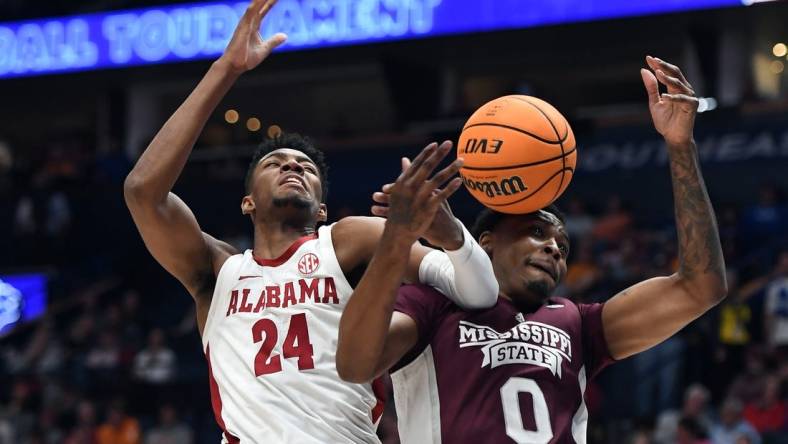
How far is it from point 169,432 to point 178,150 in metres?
8.69

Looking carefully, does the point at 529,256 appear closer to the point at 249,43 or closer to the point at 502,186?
the point at 502,186

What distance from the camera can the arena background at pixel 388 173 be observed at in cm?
1195

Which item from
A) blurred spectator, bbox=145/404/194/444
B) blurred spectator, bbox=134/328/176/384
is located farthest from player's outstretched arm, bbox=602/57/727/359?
blurred spectator, bbox=134/328/176/384

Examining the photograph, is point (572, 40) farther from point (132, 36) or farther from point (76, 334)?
point (76, 334)

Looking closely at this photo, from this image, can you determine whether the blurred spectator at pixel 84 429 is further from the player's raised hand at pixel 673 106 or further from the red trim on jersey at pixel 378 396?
the player's raised hand at pixel 673 106

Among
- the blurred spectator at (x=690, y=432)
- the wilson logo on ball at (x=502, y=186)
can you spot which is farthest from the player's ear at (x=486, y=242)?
the blurred spectator at (x=690, y=432)

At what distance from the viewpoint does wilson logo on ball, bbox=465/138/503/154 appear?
466 cm

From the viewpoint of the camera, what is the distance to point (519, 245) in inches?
190

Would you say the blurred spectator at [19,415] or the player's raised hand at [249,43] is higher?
the player's raised hand at [249,43]

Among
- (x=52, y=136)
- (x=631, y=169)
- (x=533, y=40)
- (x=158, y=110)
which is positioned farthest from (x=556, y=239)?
(x=52, y=136)

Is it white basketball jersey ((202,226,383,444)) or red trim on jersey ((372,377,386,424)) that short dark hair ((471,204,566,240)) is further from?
red trim on jersey ((372,377,386,424))

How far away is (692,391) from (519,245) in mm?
6635

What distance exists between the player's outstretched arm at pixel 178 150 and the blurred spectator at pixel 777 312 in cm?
804

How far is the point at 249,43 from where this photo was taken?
4992 millimetres
